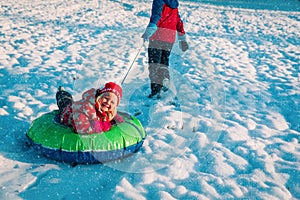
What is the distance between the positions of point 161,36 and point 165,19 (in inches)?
9.1

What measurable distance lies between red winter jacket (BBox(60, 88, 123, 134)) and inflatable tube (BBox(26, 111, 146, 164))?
0.19 ft

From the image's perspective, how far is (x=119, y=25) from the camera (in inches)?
333

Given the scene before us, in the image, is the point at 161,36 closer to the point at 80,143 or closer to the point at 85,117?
the point at 85,117

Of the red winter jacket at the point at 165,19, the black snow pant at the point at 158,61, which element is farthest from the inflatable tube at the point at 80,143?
the red winter jacket at the point at 165,19

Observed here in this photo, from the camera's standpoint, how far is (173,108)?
3.91 m

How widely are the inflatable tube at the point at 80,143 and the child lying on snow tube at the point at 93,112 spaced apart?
0.06 metres

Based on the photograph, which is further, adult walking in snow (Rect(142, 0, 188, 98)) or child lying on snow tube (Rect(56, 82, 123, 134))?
adult walking in snow (Rect(142, 0, 188, 98))

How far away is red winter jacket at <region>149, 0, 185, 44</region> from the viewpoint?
358 cm

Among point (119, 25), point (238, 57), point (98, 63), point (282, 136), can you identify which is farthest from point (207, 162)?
point (119, 25)

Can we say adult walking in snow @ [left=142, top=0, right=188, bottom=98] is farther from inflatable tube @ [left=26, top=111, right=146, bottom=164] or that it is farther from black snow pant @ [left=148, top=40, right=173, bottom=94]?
inflatable tube @ [left=26, top=111, right=146, bottom=164]

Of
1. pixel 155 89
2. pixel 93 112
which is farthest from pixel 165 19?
pixel 93 112

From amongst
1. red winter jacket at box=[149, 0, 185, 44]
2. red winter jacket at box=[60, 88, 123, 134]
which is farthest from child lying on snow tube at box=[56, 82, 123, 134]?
red winter jacket at box=[149, 0, 185, 44]

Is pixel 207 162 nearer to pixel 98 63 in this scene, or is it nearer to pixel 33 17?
pixel 98 63

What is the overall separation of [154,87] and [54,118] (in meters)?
1.73
